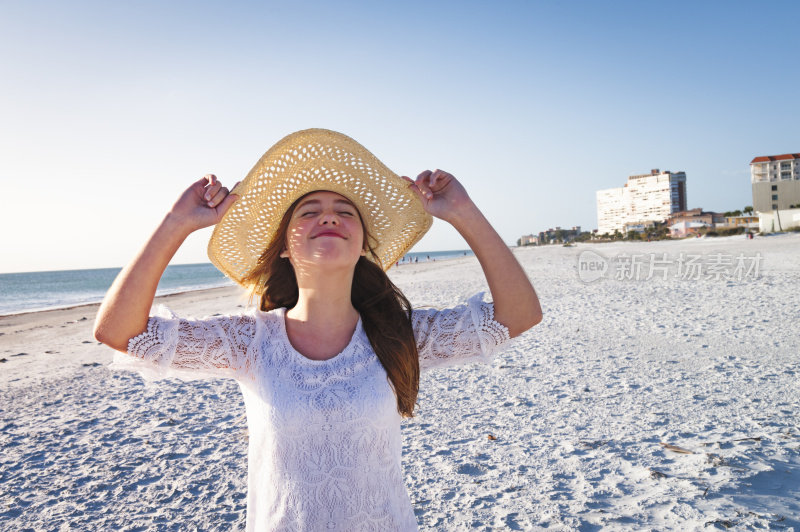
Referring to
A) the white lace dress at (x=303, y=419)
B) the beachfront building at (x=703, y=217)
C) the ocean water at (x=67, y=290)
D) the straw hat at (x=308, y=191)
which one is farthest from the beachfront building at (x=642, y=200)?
the white lace dress at (x=303, y=419)

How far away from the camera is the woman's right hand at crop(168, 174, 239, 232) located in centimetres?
157

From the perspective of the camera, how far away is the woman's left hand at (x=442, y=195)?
68.1 inches

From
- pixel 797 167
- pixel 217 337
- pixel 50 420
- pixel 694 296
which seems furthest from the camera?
pixel 797 167

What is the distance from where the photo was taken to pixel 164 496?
3.18 meters

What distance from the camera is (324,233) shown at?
170cm

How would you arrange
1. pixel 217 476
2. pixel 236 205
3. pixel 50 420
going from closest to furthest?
1. pixel 236 205
2. pixel 217 476
3. pixel 50 420

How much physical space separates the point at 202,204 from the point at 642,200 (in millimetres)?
150093

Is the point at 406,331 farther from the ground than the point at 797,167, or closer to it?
closer to it

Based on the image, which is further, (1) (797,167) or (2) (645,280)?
(1) (797,167)

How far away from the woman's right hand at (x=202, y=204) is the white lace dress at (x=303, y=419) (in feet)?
1.06

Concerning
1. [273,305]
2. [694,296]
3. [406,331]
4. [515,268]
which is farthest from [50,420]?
[694,296]

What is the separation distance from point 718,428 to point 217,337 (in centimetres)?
389

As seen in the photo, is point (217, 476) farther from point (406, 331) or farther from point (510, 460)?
point (406, 331)

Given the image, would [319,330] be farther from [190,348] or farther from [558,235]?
[558,235]
